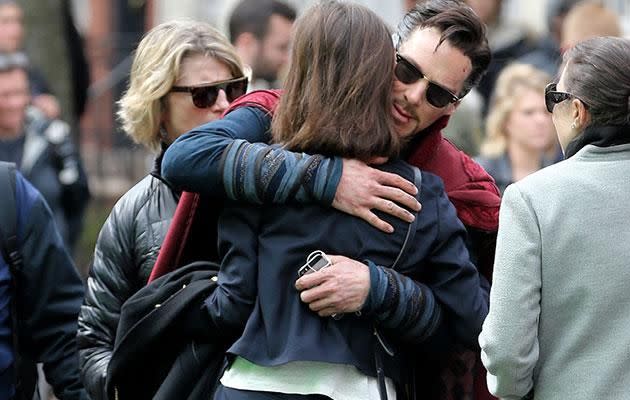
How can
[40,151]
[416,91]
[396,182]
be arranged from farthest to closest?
[40,151], [416,91], [396,182]

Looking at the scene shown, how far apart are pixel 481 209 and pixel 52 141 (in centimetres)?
569

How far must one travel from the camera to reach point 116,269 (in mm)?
4594

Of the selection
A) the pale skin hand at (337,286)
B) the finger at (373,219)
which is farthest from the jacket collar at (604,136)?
the pale skin hand at (337,286)

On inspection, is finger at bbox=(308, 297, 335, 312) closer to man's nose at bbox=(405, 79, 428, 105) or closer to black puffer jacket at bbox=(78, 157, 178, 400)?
man's nose at bbox=(405, 79, 428, 105)

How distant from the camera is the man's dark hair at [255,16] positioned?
7.69m

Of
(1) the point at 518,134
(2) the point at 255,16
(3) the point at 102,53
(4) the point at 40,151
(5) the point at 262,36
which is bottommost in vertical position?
(3) the point at 102,53

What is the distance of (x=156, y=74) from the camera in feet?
15.5

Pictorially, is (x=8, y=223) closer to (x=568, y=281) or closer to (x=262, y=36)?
(x=568, y=281)

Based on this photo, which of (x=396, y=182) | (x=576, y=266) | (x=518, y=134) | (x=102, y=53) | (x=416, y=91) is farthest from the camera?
(x=102, y=53)

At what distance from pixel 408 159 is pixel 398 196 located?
0.32 m

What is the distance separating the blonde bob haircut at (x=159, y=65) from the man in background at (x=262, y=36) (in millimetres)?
2798

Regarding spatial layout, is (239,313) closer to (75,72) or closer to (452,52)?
(452,52)

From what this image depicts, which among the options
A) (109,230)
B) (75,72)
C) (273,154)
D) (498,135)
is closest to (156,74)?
(109,230)

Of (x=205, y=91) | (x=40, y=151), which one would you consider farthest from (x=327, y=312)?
(x=40, y=151)
